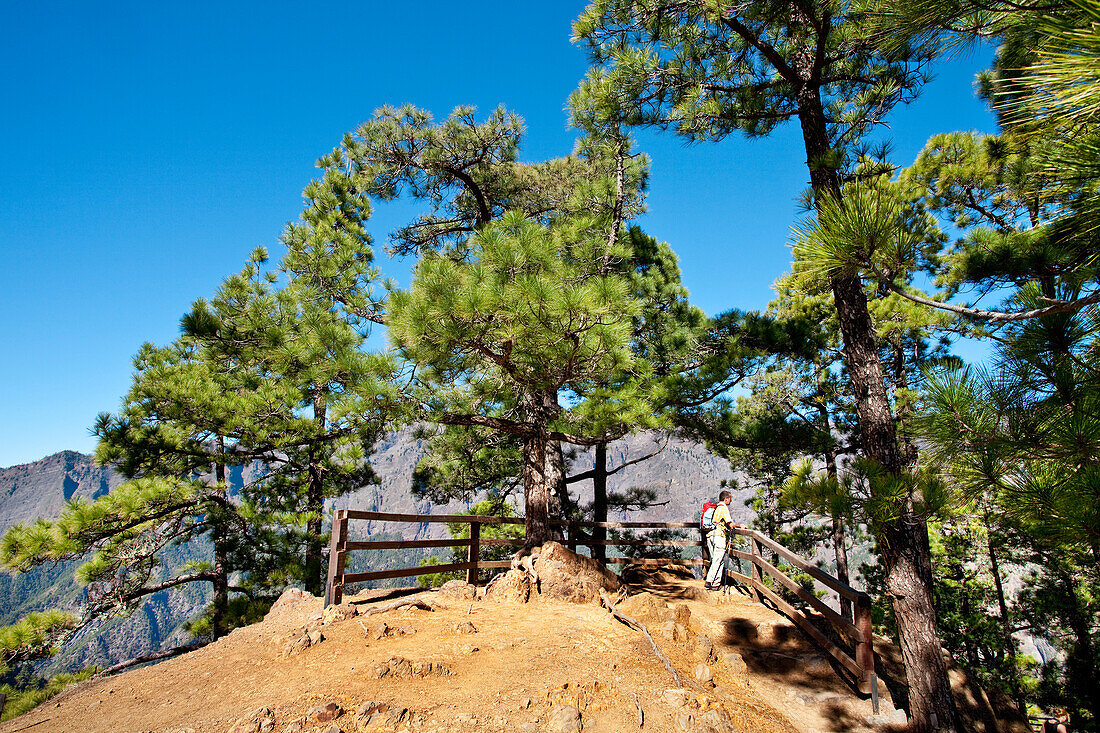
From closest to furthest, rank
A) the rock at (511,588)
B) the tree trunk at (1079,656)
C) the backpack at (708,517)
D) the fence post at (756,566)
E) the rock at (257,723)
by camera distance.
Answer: the rock at (257,723), the rock at (511,588), the fence post at (756,566), the backpack at (708,517), the tree trunk at (1079,656)

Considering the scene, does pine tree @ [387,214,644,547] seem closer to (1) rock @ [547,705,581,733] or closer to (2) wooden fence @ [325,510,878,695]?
(2) wooden fence @ [325,510,878,695]

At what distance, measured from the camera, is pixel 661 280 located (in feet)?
39.1

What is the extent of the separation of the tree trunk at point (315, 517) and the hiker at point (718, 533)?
7487 mm

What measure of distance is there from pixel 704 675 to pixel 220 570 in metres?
9.97

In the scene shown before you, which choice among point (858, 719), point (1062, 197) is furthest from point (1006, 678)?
point (1062, 197)

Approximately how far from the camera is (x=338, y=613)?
6066 mm

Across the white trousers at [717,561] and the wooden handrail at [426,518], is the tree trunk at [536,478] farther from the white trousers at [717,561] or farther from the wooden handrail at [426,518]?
the white trousers at [717,561]

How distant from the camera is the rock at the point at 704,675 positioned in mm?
4820

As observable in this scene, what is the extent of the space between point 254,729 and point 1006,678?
17.5 metres

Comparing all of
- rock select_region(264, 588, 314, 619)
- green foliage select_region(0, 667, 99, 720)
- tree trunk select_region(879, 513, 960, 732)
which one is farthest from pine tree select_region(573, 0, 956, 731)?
green foliage select_region(0, 667, 99, 720)

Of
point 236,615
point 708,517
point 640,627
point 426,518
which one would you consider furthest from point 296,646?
point 708,517

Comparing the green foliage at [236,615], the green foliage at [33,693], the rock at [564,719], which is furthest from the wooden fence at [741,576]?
the green foliage at [236,615]

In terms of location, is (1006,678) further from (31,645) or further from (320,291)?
(31,645)

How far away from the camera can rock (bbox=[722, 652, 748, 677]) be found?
5.42 metres
